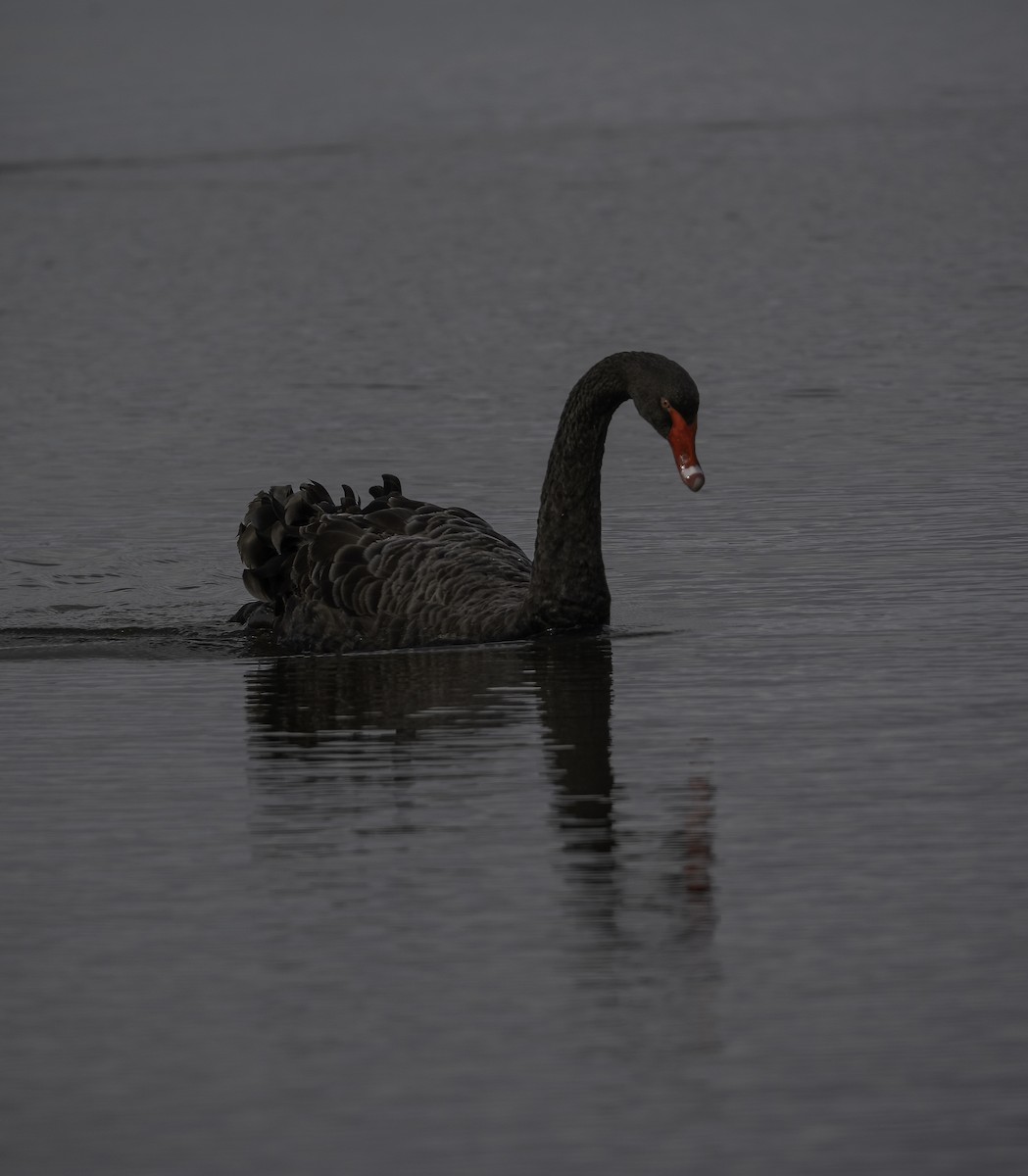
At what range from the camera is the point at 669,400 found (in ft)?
25.7

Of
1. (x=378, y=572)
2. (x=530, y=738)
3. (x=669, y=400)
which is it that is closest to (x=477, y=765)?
(x=530, y=738)

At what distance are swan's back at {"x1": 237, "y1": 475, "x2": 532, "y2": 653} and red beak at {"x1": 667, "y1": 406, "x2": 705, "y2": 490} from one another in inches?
32.0

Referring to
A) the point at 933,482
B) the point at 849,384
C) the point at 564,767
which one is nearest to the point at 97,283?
the point at 849,384

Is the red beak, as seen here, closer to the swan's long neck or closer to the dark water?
the swan's long neck

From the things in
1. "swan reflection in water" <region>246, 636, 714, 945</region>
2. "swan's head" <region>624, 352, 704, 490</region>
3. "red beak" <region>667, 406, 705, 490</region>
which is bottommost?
"swan reflection in water" <region>246, 636, 714, 945</region>

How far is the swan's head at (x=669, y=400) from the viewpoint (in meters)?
7.70

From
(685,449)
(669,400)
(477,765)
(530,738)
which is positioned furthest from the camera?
(669,400)

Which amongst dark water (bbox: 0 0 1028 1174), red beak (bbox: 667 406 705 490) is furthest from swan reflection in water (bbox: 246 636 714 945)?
red beak (bbox: 667 406 705 490)

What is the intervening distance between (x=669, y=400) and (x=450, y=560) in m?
0.99

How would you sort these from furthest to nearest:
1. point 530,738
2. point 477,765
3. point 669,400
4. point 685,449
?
point 669,400, point 685,449, point 530,738, point 477,765

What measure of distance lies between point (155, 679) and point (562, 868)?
2.80 meters

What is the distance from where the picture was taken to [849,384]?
13.2 meters

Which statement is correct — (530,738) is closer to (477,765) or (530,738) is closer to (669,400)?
(477,765)

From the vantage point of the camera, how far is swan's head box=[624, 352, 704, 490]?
25.2 feet
